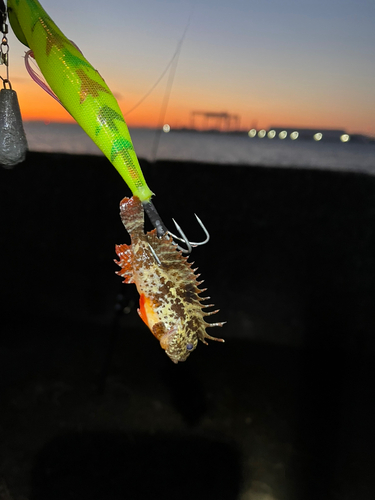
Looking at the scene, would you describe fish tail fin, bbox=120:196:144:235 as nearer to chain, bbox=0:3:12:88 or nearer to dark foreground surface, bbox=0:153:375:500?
chain, bbox=0:3:12:88

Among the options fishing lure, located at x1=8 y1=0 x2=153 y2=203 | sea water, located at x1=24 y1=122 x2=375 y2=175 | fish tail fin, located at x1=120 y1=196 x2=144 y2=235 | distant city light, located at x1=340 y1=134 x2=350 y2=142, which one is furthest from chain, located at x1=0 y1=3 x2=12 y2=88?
distant city light, located at x1=340 y1=134 x2=350 y2=142

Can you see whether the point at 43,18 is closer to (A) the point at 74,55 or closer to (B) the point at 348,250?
(A) the point at 74,55

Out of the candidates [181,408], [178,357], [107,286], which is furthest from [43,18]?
[181,408]

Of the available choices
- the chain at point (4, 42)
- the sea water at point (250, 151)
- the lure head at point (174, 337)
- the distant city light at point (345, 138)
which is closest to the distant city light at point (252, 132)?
the sea water at point (250, 151)

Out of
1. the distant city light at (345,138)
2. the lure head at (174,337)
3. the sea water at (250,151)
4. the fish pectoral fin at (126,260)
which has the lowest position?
the sea water at (250,151)

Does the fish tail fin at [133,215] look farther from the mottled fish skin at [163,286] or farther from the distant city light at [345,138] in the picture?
the distant city light at [345,138]
